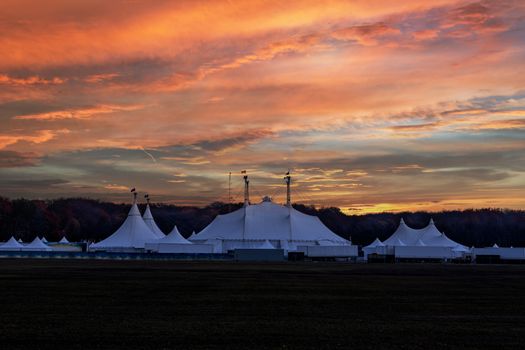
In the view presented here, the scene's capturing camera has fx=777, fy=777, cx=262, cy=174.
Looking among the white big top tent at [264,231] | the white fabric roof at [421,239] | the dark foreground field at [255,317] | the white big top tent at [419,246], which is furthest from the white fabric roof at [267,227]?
the dark foreground field at [255,317]

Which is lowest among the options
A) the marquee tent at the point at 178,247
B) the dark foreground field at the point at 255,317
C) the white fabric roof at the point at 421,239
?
the dark foreground field at the point at 255,317

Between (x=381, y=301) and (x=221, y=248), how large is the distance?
102m

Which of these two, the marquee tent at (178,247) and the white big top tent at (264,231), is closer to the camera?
the marquee tent at (178,247)

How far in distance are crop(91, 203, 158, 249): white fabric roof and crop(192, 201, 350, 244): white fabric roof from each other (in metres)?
9.36

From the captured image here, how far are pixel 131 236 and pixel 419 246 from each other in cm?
5099

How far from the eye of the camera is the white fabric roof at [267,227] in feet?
447

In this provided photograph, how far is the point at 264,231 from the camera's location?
13688 cm

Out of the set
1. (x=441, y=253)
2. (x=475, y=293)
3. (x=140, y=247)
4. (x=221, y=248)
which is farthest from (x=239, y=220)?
(x=475, y=293)

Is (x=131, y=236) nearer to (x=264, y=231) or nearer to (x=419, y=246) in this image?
(x=264, y=231)

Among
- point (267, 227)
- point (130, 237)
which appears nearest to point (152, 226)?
point (130, 237)

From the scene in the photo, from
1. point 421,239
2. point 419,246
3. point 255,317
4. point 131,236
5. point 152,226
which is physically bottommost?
point 255,317

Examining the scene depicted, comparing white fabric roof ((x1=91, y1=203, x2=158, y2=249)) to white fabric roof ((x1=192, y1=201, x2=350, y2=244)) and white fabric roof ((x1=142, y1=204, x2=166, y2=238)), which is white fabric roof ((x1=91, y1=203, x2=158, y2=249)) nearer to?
white fabric roof ((x1=142, y1=204, x2=166, y2=238))

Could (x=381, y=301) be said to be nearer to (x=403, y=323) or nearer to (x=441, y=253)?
(x=403, y=323)

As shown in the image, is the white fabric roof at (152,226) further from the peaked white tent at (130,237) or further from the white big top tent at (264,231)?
the white big top tent at (264,231)
